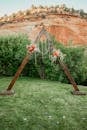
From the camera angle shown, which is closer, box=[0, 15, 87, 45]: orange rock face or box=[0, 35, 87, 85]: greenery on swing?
box=[0, 35, 87, 85]: greenery on swing

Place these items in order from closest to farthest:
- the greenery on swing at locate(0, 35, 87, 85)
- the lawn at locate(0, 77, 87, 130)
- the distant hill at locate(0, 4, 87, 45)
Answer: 1. the lawn at locate(0, 77, 87, 130)
2. the greenery on swing at locate(0, 35, 87, 85)
3. the distant hill at locate(0, 4, 87, 45)

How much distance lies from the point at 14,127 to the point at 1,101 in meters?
3.41

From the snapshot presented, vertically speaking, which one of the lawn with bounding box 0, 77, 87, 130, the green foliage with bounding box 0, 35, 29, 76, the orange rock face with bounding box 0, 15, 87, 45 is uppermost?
the lawn with bounding box 0, 77, 87, 130

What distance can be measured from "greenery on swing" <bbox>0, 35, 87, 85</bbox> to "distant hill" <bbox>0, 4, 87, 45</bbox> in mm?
9951

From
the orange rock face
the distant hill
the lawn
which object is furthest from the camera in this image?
the distant hill

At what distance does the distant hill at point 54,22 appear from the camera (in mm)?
34750

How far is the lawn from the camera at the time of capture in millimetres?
10945

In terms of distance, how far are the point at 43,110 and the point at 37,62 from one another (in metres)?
10.4

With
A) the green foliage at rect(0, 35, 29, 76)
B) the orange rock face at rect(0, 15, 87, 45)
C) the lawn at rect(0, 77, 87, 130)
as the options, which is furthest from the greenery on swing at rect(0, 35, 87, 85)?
the orange rock face at rect(0, 15, 87, 45)

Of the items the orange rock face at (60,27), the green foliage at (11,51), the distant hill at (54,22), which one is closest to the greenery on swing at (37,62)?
the green foliage at (11,51)

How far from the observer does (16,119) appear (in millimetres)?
11414

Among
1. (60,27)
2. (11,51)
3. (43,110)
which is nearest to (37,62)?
(11,51)

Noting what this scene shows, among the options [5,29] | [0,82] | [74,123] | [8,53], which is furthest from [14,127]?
[5,29]

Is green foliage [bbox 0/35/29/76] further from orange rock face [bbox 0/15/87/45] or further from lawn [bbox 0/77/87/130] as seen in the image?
orange rock face [bbox 0/15/87/45]
